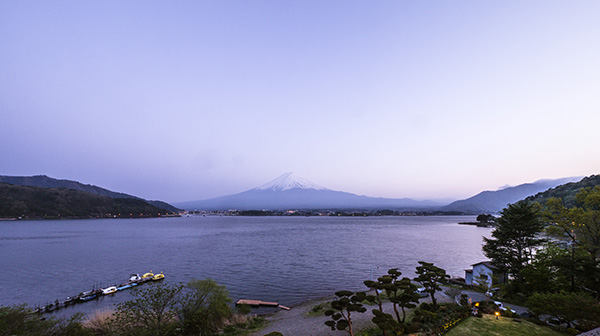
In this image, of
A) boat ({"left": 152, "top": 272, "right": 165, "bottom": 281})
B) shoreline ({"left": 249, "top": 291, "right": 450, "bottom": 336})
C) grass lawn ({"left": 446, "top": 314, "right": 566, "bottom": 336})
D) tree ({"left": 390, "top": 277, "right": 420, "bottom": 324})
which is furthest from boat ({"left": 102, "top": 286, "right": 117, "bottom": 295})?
grass lawn ({"left": 446, "top": 314, "right": 566, "bottom": 336})

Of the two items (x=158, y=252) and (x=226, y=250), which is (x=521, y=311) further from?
(x=158, y=252)

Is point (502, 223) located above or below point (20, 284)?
above

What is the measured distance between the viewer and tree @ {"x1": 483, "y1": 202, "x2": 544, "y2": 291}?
96.0 ft

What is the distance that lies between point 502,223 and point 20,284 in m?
72.1

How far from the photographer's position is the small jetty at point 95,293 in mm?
32031

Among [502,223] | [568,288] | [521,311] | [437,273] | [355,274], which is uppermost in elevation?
[502,223]

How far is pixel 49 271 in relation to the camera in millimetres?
50531

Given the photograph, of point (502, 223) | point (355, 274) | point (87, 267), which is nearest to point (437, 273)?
point (502, 223)

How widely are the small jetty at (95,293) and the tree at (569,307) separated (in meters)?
48.7

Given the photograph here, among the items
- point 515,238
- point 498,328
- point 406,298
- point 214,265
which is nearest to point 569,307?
point 498,328

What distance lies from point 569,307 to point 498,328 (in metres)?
4.87

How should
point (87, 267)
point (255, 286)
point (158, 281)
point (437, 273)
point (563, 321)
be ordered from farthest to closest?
point (87, 267) < point (158, 281) < point (255, 286) < point (437, 273) < point (563, 321)

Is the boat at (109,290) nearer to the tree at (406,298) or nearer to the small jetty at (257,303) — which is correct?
the small jetty at (257,303)

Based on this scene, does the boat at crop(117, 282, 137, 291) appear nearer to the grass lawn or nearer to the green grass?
the green grass
